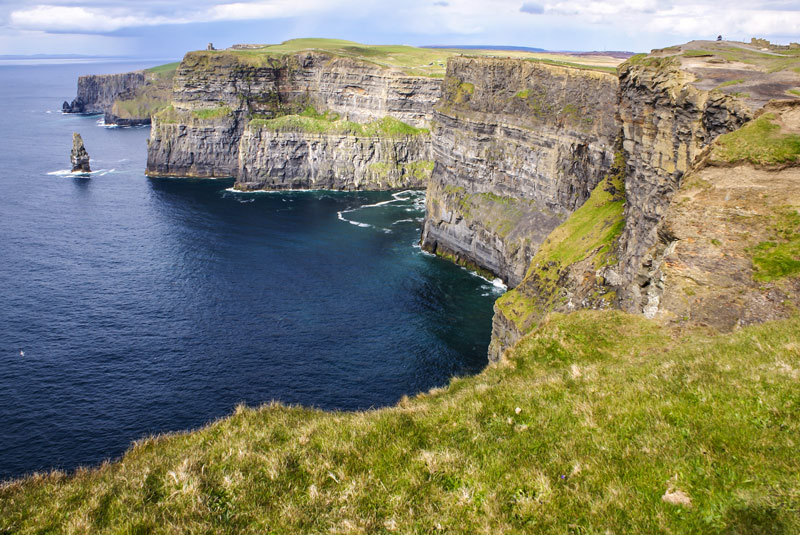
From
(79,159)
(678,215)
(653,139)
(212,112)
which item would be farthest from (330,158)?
(678,215)

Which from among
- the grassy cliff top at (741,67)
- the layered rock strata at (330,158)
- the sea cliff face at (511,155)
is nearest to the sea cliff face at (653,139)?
the grassy cliff top at (741,67)

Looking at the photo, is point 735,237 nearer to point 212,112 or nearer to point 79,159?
point 212,112

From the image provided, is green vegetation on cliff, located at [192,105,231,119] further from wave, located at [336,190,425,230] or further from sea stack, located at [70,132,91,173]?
wave, located at [336,190,425,230]

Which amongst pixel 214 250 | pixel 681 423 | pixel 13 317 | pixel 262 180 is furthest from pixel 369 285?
pixel 262 180

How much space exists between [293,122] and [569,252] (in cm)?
11849

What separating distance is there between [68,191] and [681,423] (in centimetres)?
14378

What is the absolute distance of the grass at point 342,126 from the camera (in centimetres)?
15275

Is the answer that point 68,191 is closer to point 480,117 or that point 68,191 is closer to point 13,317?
point 13,317

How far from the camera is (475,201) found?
296 ft

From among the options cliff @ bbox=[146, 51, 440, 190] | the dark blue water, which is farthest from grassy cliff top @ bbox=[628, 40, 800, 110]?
cliff @ bbox=[146, 51, 440, 190]

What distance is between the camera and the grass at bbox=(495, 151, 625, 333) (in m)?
48.3

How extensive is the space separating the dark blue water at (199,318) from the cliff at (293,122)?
32624 mm

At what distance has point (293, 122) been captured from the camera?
155000 mm

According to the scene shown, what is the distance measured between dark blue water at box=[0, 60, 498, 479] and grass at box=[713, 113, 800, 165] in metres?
32.7
